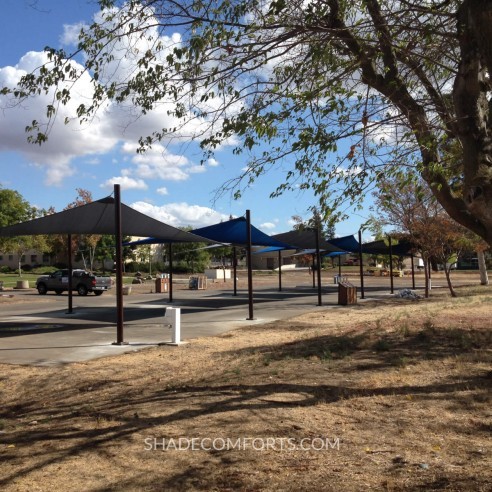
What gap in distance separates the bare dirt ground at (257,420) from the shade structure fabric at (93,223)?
19.0ft

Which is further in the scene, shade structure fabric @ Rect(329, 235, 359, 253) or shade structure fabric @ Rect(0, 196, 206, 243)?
shade structure fabric @ Rect(329, 235, 359, 253)

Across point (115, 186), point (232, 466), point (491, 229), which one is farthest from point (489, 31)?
point (115, 186)

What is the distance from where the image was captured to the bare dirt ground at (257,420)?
4.27 m

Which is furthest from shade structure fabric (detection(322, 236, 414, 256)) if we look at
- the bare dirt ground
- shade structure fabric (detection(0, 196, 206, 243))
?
the bare dirt ground

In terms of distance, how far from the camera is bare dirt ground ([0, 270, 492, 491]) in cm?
427

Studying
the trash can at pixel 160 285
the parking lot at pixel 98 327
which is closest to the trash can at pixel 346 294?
the parking lot at pixel 98 327

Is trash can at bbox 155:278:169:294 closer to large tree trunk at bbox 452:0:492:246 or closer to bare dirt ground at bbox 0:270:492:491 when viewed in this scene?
bare dirt ground at bbox 0:270:492:491

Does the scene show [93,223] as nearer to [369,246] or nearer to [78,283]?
[78,283]

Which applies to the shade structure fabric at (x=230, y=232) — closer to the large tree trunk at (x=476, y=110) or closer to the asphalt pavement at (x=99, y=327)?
the asphalt pavement at (x=99, y=327)

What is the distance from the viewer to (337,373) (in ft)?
25.6

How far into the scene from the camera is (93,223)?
51.8 feet

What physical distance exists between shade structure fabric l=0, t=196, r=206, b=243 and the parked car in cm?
1549

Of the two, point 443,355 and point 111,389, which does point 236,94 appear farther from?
point 443,355

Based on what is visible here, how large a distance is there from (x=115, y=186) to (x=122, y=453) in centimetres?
809
